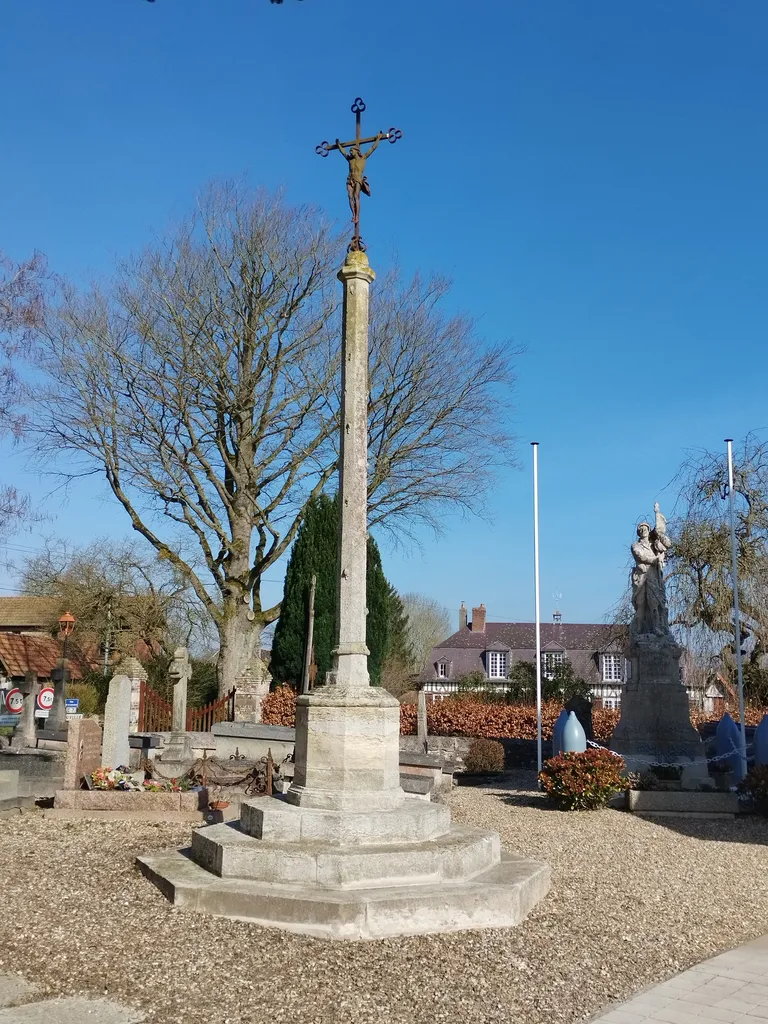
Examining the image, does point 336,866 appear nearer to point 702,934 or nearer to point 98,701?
point 702,934

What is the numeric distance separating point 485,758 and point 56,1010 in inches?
533

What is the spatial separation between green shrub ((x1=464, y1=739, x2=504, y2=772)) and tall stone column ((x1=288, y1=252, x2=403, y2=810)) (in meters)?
10.8

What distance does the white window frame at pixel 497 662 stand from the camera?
44500 millimetres

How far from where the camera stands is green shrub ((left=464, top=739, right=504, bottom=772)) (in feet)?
55.4

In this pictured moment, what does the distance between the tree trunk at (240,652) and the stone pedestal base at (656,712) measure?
373 inches

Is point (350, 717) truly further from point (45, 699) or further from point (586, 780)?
point (45, 699)

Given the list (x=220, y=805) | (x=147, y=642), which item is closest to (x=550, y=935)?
(x=220, y=805)

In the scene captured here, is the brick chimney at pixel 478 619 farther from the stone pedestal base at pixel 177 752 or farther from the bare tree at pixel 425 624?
the stone pedestal base at pixel 177 752

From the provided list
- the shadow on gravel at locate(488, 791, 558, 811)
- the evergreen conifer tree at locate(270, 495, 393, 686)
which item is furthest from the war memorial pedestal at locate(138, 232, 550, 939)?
the evergreen conifer tree at locate(270, 495, 393, 686)

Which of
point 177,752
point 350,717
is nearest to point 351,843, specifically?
point 350,717

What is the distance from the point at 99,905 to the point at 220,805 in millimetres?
4744

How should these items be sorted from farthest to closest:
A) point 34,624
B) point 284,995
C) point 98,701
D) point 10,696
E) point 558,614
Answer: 1. point 558,614
2. point 34,624
3. point 98,701
4. point 10,696
5. point 284,995

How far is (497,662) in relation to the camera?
1763 inches

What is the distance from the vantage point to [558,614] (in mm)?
48219
